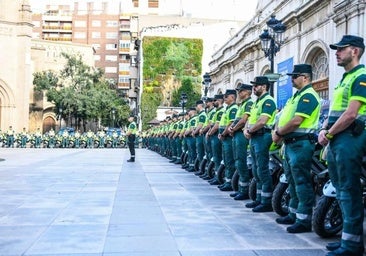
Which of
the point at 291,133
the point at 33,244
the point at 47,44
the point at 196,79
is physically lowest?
the point at 33,244

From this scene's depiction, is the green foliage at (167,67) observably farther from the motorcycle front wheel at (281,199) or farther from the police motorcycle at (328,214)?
the police motorcycle at (328,214)

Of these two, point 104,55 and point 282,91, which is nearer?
→ point 282,91

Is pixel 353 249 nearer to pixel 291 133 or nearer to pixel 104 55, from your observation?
Result: pixel 291 133

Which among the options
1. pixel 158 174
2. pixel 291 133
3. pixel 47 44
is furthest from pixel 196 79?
pixel 291 133

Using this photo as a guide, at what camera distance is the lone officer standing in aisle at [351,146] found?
5406 mm

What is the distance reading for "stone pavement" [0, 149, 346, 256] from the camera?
5.91 metres

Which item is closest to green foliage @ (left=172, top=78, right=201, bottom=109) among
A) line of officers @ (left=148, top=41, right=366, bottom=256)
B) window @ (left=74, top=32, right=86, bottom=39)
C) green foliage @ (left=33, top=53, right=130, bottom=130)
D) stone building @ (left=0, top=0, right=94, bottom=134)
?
green foliage @ (left=33, top=53, right=130, bottom=130)

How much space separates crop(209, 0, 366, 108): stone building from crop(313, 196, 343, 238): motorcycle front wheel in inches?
365

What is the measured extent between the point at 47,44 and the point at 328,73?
5877cm

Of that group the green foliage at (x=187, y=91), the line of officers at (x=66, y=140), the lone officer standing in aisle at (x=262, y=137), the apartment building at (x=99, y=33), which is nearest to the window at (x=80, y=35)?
the apartment building at (x=99, y=33)

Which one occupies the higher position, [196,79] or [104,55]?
[104,55]

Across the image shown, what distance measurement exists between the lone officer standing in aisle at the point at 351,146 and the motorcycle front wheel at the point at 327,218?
2.53ft

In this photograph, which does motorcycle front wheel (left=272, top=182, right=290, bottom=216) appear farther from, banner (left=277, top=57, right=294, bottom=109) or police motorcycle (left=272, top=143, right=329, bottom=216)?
banner (left=277, top=57, right=294, bottom=109)

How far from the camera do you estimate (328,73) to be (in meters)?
18.6
